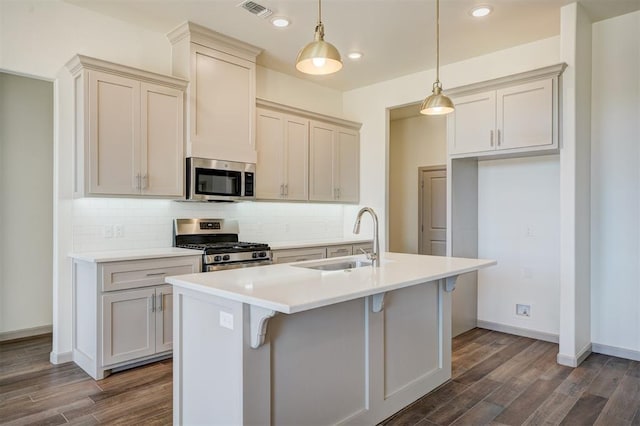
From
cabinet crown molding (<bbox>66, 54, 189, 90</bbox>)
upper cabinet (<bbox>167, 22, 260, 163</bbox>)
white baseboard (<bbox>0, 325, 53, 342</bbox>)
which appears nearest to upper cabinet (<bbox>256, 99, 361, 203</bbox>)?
upper cabinet (<bbox>167, 22, 260, 163</bbox>)

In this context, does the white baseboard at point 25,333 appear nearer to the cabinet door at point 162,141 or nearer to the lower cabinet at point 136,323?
the lower cabinet at point 136,323

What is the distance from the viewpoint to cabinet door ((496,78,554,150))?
3.69 m

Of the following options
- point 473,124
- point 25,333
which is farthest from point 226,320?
point 25,333

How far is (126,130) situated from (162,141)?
0.32 metres

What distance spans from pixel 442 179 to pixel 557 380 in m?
3.70

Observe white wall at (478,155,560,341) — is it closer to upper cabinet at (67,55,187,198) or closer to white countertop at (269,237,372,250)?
white countertop at (269,237,372,250)

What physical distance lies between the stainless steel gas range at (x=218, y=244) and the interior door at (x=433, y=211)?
3294 mm

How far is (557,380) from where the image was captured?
3207 millimetres

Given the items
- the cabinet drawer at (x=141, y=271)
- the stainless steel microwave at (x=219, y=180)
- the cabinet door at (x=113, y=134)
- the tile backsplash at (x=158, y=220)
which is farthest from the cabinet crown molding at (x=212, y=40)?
the cabinet drawer at (x=141, y=271)

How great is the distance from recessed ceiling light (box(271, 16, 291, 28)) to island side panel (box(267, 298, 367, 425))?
263 cm

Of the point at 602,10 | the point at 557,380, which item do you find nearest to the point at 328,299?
the point at 557,380

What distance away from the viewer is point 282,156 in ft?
15.8

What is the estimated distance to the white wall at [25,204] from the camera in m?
4.25

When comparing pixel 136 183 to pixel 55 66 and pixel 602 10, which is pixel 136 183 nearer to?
pixel 55 66
